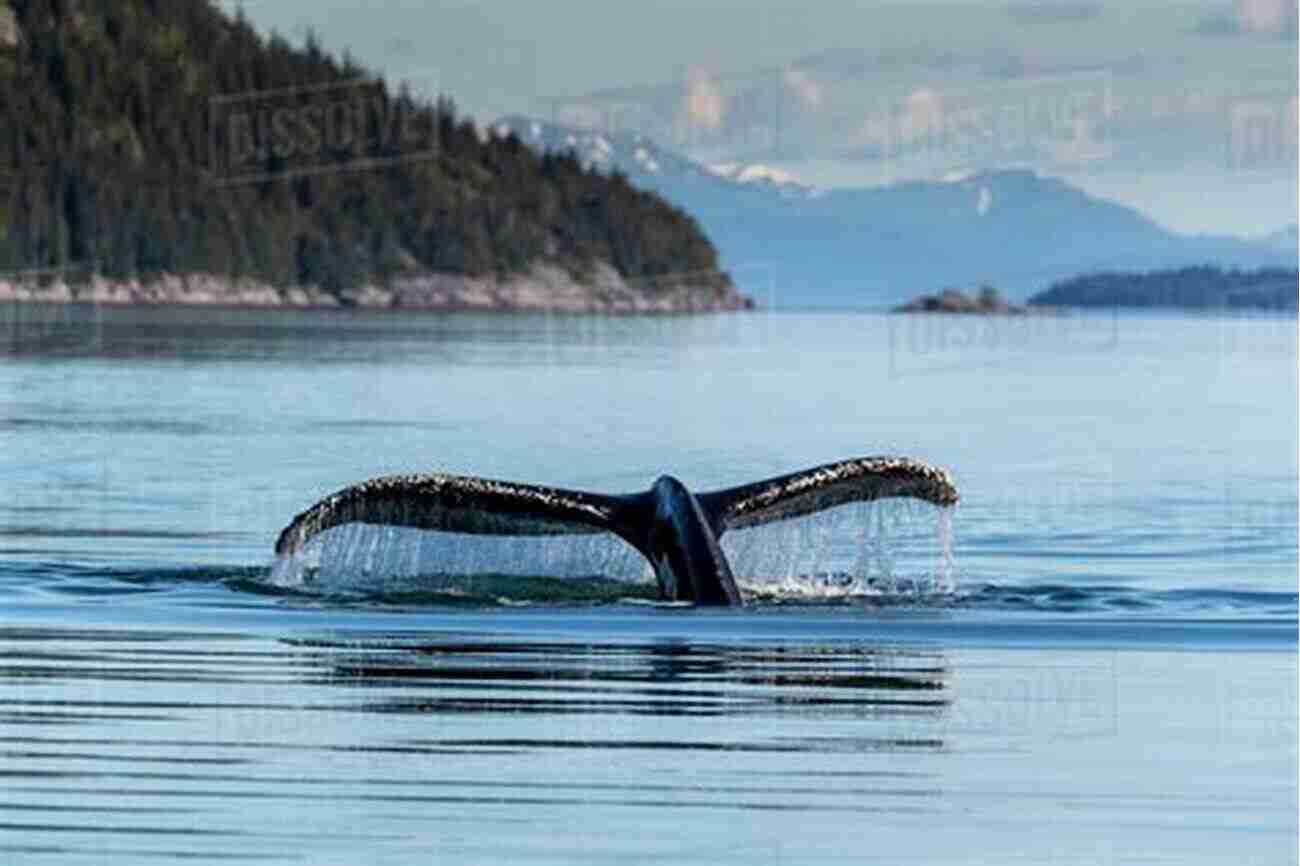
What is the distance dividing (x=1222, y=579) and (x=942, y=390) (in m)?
51.6

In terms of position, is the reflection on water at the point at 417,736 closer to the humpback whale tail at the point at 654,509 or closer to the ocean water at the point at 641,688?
the ocean water at the point at 641,688

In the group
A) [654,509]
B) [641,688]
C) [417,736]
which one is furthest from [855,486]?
[417,736]

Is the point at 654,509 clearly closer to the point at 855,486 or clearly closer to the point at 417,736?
the point at 855,486

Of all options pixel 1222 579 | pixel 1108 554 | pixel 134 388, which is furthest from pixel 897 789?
pixel 134 388

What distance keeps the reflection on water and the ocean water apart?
0.11 feet

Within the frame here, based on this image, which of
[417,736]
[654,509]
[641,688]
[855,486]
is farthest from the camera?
[654,509]

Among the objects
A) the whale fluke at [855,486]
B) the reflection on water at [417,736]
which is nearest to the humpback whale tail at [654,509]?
the whale fluke at [855,486]

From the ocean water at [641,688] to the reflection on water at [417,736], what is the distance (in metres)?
0.03

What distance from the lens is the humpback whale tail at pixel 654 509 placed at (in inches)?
860

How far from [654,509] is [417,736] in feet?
19.2

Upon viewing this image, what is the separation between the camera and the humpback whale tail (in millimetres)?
21844

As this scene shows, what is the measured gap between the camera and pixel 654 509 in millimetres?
22953

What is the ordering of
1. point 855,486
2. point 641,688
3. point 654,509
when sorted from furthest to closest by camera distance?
point 654,509 < point 855,486 < point 641,688

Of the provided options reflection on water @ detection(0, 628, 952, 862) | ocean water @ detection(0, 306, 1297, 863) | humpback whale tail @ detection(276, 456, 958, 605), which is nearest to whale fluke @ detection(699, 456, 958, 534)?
humpback whale tail @ detection(276, 456, 958, 605)
